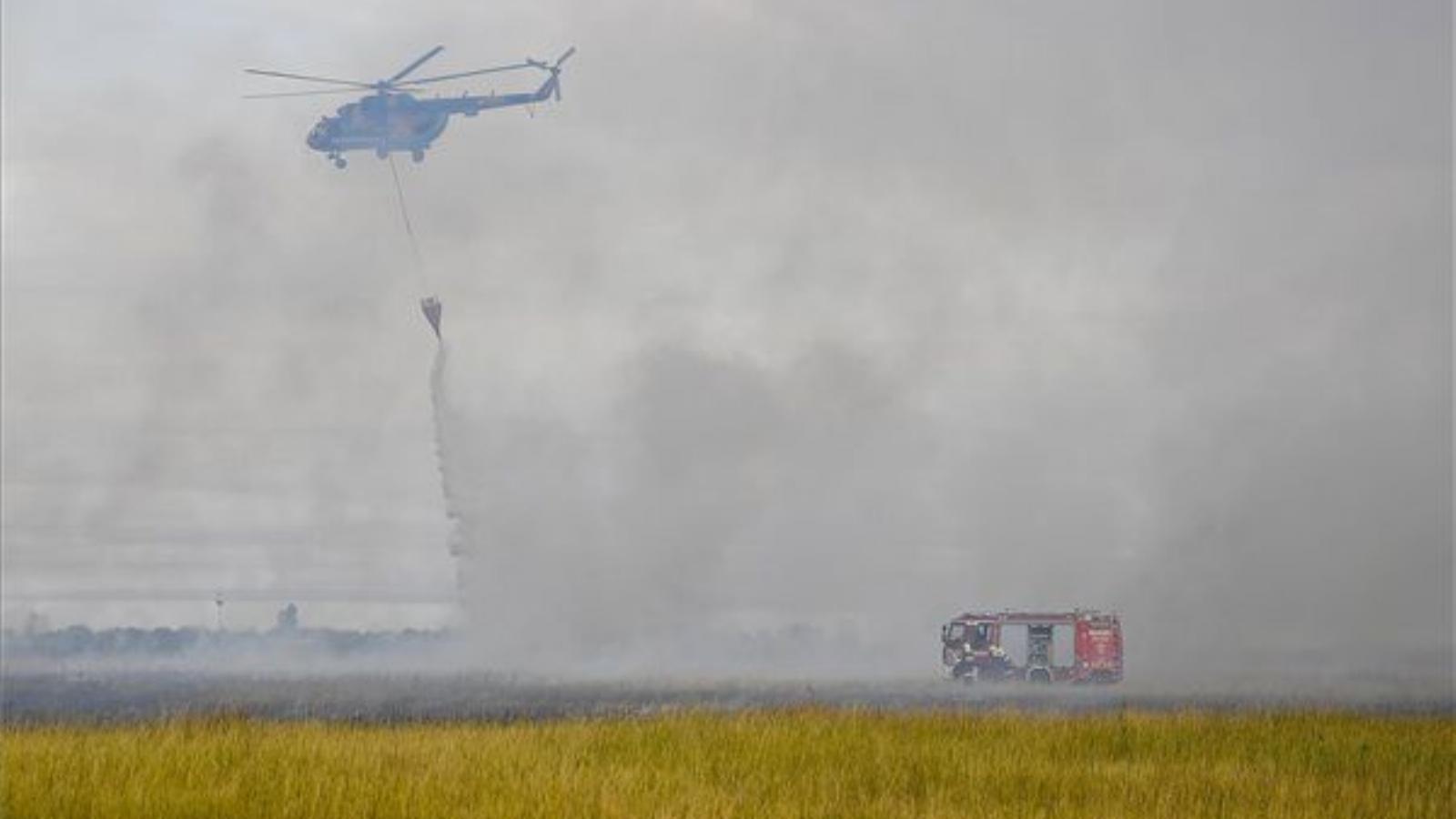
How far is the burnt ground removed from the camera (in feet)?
176

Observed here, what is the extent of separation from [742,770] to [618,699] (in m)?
45.4

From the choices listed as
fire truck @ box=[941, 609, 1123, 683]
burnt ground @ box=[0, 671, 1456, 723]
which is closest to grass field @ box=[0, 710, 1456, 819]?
burnt ground @ box=[0, 671, 1456, 723]

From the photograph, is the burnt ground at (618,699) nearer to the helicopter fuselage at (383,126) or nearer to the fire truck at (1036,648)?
the fire truck at (1036,648)

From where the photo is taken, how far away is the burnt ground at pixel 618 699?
176ft

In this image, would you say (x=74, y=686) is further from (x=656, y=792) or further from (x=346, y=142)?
(x=656, y=792)

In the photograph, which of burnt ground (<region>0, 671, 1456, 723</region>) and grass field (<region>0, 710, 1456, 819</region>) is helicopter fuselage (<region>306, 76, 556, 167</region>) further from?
grass field (<region>0, 710, 1456, 819</region>)

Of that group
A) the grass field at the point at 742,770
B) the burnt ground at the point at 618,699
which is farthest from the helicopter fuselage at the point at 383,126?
the grass field at the point at 742,770

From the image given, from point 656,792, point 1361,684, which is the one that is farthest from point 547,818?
point 1361,684

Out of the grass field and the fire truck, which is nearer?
the grass field

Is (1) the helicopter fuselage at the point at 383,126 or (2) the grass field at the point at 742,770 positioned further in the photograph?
(1) the helicopter fuselage at the point at 383,126

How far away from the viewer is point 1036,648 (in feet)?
239

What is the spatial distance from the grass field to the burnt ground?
14.7 meters

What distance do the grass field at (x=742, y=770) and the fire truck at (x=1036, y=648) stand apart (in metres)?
36.2

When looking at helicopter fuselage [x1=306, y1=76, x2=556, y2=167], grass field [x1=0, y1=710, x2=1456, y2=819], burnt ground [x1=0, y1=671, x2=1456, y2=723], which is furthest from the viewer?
helicopter fuselage [x1=306, y1=76, x2=556, y2=167]
